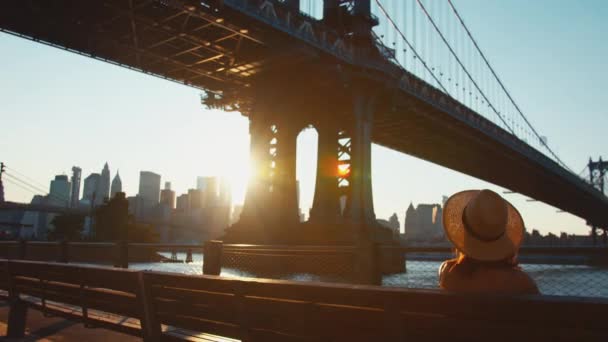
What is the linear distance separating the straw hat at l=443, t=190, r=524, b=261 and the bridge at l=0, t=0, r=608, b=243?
70.6ft

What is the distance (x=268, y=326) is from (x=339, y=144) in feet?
109

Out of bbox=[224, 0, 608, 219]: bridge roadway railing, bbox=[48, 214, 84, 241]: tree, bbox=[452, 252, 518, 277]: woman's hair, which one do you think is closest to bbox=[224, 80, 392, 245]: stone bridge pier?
bbox=[224, 0, 608, 219]: bridge roadway railing

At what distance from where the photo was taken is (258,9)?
79.3ft

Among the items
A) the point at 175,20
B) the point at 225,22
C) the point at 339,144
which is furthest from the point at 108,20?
the point at 339,144

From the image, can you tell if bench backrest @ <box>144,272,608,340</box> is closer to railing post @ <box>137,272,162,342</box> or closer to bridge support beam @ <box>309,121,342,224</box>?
railing post @ <box>137,272,162,342</box>

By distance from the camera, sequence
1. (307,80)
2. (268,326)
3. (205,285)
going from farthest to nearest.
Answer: (307,80) < (205,285) < (268,326)

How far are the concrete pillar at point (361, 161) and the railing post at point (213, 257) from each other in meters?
23.5

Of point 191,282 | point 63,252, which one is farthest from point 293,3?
point 191,282

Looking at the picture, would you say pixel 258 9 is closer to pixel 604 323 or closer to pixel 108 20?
pixel 108 20

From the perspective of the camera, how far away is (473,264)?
7.73 feet

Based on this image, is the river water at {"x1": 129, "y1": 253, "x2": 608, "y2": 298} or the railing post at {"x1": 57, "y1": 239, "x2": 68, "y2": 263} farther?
the railing post at {"x1": 57, "y1": 239, "x2": 68, "y2": 263}

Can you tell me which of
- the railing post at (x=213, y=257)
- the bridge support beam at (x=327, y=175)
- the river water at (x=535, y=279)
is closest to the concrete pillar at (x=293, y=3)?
the bridge support beam at (x=327, y=175)

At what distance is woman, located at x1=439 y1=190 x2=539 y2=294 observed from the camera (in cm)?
225

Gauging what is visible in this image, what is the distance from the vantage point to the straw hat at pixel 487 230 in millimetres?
2260
